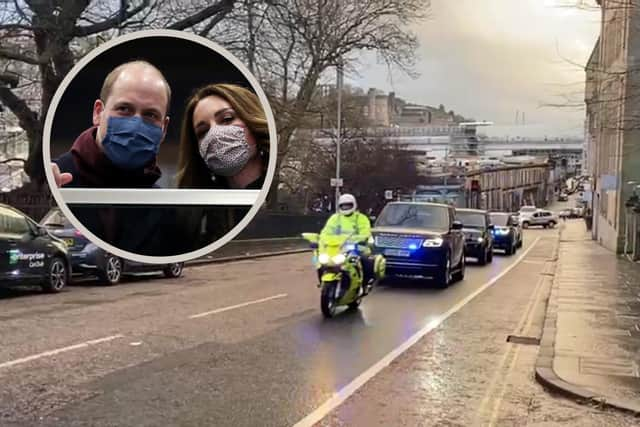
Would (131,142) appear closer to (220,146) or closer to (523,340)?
(220,146)

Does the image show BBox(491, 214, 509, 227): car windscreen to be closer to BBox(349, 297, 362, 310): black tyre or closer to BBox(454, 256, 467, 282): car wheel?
BBox(454, 256, 467, 282): car wheel

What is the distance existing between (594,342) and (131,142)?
922 cm

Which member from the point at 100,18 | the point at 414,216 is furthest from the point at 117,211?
the point at 414,216

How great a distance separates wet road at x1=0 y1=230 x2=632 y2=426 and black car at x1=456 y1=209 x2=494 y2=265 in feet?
28.6

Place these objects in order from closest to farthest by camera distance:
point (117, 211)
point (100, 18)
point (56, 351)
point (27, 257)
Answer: point (117, 211) → point (100, 18) → point (56, 351) → point (27, 257)

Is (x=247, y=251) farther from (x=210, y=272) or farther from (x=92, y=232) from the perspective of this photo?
(x=92, y=232)

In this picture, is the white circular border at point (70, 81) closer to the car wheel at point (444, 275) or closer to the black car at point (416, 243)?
the black car at point (416, 243)

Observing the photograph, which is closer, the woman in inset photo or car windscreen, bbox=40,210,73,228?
the woman in inset photo

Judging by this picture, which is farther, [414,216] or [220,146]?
[414,216]

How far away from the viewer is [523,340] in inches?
428

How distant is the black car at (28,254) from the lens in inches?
550

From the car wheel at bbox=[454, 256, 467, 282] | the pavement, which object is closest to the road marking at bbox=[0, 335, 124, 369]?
the pavement

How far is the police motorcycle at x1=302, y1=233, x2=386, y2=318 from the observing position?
1197 cm

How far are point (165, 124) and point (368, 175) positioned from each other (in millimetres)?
29561
